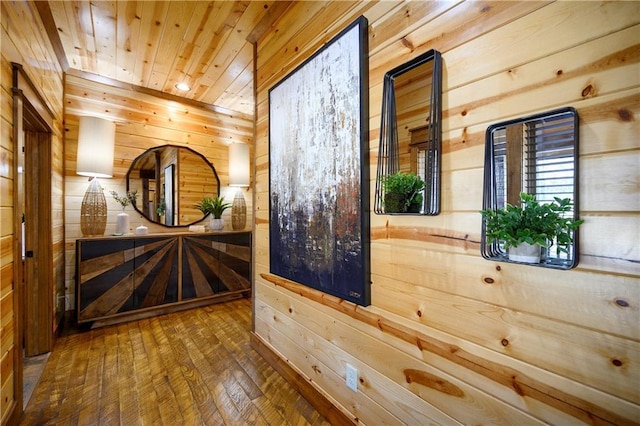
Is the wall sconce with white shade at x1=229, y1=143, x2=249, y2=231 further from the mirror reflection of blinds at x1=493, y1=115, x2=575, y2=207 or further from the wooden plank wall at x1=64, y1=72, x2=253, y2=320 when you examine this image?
the mirror reflection of blinds at x1=493, y1=115, x2=575, y2=207

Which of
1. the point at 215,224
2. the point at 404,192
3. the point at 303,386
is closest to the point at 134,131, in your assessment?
the point at 215,224

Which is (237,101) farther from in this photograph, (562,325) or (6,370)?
(562,325)

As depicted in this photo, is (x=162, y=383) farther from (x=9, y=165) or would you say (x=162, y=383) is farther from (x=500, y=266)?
(x=500, y=266)

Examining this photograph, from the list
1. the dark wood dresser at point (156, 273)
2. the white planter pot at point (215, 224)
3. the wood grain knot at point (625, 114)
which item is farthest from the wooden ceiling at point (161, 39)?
the wood grain knot at point (625, 114)

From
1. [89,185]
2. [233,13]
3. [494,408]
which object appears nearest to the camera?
[494,408]

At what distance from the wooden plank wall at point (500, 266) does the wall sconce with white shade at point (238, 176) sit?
8.50 ft

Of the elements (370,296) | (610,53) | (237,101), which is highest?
(237,101)

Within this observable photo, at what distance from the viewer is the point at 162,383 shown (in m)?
1.91

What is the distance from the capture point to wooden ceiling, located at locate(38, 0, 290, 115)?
203cm

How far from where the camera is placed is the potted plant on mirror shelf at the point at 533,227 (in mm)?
740

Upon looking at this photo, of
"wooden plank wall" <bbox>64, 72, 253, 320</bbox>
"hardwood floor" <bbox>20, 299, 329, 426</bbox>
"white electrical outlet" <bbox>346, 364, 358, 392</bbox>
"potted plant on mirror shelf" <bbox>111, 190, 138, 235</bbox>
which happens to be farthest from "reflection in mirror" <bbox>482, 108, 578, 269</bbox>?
"wooden plank wall" <bbox>64, 72, 253, 320</bbox>

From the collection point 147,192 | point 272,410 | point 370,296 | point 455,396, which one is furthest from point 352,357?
point 147,192

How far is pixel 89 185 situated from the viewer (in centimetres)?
296

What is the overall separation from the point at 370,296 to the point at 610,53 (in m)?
1.17
